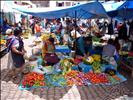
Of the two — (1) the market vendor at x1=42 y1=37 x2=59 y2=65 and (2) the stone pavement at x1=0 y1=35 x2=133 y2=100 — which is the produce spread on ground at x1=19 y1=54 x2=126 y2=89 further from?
(2) the stone pavement at x1=0 y1=35 x2=133 y2=100

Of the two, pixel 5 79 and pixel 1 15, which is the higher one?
pixel 1 15

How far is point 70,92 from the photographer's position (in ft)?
30.1

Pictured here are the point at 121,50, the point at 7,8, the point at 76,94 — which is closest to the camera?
the point at 76,94

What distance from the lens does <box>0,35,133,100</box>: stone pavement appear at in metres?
8.65

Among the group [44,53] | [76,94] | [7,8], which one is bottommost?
[76,94]

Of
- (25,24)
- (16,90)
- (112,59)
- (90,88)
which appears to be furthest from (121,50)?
(25,24)

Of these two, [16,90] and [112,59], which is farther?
[112,59]

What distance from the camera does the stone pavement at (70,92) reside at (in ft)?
28.4

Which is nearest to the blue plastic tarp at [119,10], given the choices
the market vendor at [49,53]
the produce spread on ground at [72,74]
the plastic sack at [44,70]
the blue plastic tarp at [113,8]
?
the blue plastic tarp at [113,8]

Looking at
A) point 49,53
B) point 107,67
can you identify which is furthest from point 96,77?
point 49,53

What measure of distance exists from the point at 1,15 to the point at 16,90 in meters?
18.7

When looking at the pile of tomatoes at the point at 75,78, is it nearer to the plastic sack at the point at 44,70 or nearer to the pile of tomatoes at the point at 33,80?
the plastic sack at the point at 44,70

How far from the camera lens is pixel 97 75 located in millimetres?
10758

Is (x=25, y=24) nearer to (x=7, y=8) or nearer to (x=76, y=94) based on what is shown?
(x=7, y=8)
